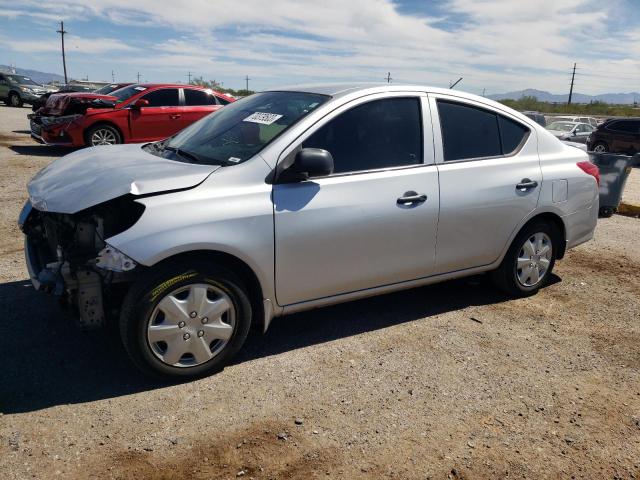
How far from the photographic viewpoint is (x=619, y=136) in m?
19.2

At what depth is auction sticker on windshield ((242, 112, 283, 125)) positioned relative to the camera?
12.3 ft

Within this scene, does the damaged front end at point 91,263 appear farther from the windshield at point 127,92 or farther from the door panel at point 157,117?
the windshield at point 127,92

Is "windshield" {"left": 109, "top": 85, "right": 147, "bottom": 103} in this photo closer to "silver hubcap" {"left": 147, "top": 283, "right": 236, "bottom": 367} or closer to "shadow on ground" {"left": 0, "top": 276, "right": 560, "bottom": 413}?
"shadow on ground" {"left": 0, "top": 276, "right": 560, "bottom": 413}

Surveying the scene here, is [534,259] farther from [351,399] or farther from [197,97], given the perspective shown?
[197,97]

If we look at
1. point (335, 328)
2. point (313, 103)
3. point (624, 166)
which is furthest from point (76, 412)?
point (624, 166)

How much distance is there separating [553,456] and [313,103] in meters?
2.58

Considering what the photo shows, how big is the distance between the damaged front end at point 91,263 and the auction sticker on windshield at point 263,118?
1.11 metres

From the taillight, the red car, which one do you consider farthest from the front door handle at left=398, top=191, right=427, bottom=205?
the red car

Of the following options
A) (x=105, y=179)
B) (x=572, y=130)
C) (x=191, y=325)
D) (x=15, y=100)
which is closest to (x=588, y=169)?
(x=191, y=325)

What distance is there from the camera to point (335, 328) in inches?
164

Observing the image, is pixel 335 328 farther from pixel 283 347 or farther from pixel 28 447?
pixel 28 447

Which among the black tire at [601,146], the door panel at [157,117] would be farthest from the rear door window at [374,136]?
the black tire at [601,146]

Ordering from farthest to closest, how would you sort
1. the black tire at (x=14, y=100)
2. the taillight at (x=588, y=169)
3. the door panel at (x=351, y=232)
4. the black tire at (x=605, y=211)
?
the black tire at (x=14, y=100) → the black tire at (x=605, y=211) → the taillight at (x=588, y=169) → the door panel at (x=351, y=232)

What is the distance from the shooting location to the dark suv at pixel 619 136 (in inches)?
747
